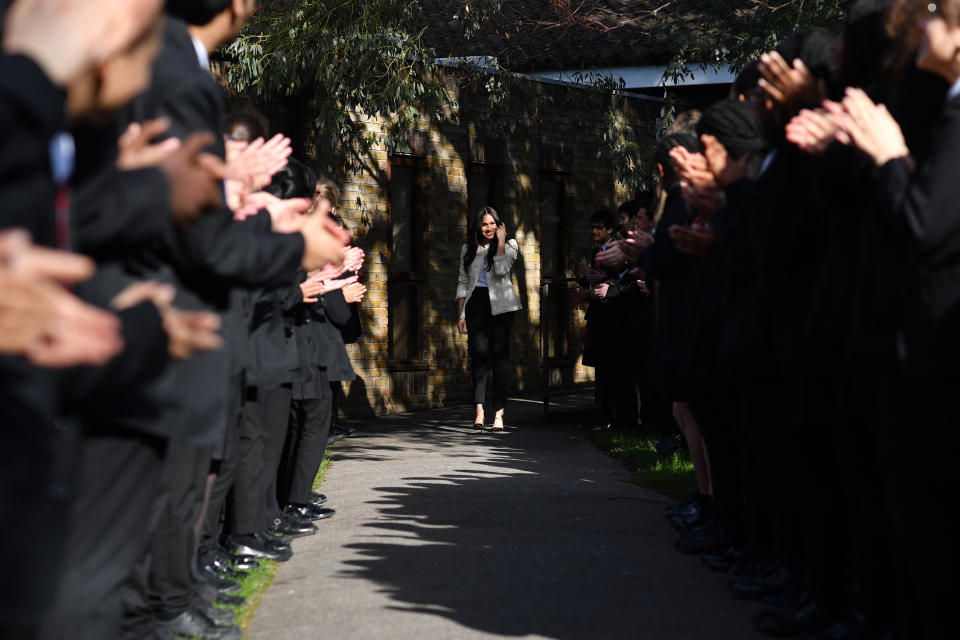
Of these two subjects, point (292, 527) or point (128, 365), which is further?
point (292, 527)

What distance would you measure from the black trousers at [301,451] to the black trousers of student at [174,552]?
294 centimetres

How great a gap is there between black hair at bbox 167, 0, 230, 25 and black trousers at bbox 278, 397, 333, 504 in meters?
4.23

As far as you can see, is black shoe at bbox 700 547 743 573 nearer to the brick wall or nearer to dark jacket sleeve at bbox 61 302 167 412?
dark jacket sleeve at bbox 61 302 167 412

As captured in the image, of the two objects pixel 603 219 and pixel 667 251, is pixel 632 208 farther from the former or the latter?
pixel 667 251

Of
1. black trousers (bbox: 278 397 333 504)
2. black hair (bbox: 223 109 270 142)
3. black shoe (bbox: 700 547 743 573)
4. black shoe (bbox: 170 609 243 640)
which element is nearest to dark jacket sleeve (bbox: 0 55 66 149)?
black shoe (bbox: 170 609 243 640)

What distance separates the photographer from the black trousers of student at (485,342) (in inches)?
540

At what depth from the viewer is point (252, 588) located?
6.06 meters

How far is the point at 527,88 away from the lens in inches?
653

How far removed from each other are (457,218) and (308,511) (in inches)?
402

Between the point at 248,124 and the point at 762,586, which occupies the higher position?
the point at 248,124

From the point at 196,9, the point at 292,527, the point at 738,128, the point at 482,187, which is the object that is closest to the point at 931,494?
the point at 196,9

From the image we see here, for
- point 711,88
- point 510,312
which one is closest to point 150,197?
point 510,312

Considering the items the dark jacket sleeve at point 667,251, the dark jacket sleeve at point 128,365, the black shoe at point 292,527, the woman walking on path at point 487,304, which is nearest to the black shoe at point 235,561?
the black shoe at point 292,527

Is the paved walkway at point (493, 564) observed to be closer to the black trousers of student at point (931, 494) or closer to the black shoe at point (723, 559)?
the black shoe at point (723, 559)
